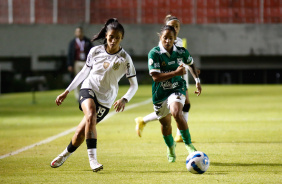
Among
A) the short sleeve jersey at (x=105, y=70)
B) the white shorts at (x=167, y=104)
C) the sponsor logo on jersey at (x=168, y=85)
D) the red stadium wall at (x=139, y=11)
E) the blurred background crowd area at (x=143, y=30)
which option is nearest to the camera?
the short sleeve jersey at (x=105, y=70)

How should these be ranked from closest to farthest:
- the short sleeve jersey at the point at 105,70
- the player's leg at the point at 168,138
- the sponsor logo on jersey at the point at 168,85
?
the short sleeve jersey at the point at 105,70
the sponsor logo on jersey at the point at 168,85
the player's leg at the point at 168,138

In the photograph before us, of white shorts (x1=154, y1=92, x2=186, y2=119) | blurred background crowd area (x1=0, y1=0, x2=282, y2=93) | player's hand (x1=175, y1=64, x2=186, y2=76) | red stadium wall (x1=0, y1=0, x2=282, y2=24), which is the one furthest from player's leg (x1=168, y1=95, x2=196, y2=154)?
red stadium wall (x1=0, y1=0, x2=282, y2=24)

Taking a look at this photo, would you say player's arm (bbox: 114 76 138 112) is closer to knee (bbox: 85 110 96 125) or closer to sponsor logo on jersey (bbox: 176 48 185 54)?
knee (bbox: 85 110 96 125)

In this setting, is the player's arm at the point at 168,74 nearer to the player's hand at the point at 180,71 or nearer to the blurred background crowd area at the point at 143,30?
the player's hand at the point at 180,71

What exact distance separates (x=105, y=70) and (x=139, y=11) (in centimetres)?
2662

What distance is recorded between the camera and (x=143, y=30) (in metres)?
33.9

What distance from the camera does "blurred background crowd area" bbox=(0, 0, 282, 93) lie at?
110 feet

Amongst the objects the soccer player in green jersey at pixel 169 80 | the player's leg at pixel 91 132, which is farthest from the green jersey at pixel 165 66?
the player's leg at pixel 91 132

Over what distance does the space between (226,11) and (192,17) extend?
1.96m

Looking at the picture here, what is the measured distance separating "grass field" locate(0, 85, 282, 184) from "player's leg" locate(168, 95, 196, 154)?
28 centimetres

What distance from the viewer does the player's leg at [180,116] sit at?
26.6 feet

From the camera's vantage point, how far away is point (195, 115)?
645 inches

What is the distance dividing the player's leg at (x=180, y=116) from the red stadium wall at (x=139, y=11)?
1003 inches

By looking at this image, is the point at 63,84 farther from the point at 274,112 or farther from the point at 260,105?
the point at 274,112
